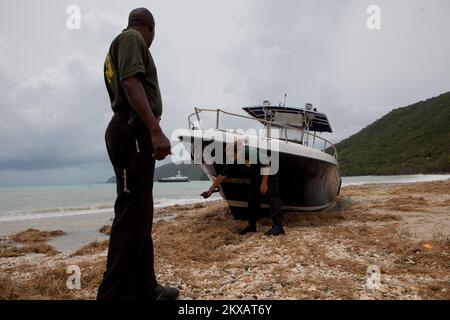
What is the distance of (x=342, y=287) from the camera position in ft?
11.3

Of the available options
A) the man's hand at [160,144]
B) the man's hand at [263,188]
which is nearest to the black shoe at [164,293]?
the man's hand at [160,144]

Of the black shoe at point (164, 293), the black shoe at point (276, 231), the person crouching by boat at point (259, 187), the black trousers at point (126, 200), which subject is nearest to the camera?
the black trousers at point (126, 200)

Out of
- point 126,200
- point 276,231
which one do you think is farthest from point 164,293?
point 276,231

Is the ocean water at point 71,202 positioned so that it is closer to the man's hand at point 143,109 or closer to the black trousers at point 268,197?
the black trousers at point 268,197

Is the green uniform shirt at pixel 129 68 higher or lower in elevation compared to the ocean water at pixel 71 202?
higher

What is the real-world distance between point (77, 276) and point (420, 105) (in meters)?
111

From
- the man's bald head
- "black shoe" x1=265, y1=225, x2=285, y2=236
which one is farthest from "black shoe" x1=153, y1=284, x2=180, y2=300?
"black shoe" x1=265, y1=225, x2=285, y2=236

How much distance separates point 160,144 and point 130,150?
0.93 feet

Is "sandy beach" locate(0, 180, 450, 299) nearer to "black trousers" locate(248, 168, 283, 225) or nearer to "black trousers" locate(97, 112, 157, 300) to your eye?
"black trousers" locate(248, 168, 283, 225)

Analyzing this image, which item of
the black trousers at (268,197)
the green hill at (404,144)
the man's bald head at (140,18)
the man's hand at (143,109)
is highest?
the green hill at (404,144)

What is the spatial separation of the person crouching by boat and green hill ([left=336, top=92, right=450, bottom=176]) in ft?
171

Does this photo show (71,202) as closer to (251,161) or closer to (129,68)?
(251,161)

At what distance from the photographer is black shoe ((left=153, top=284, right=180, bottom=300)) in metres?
3.16

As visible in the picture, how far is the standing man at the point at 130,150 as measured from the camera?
2.62 metres
